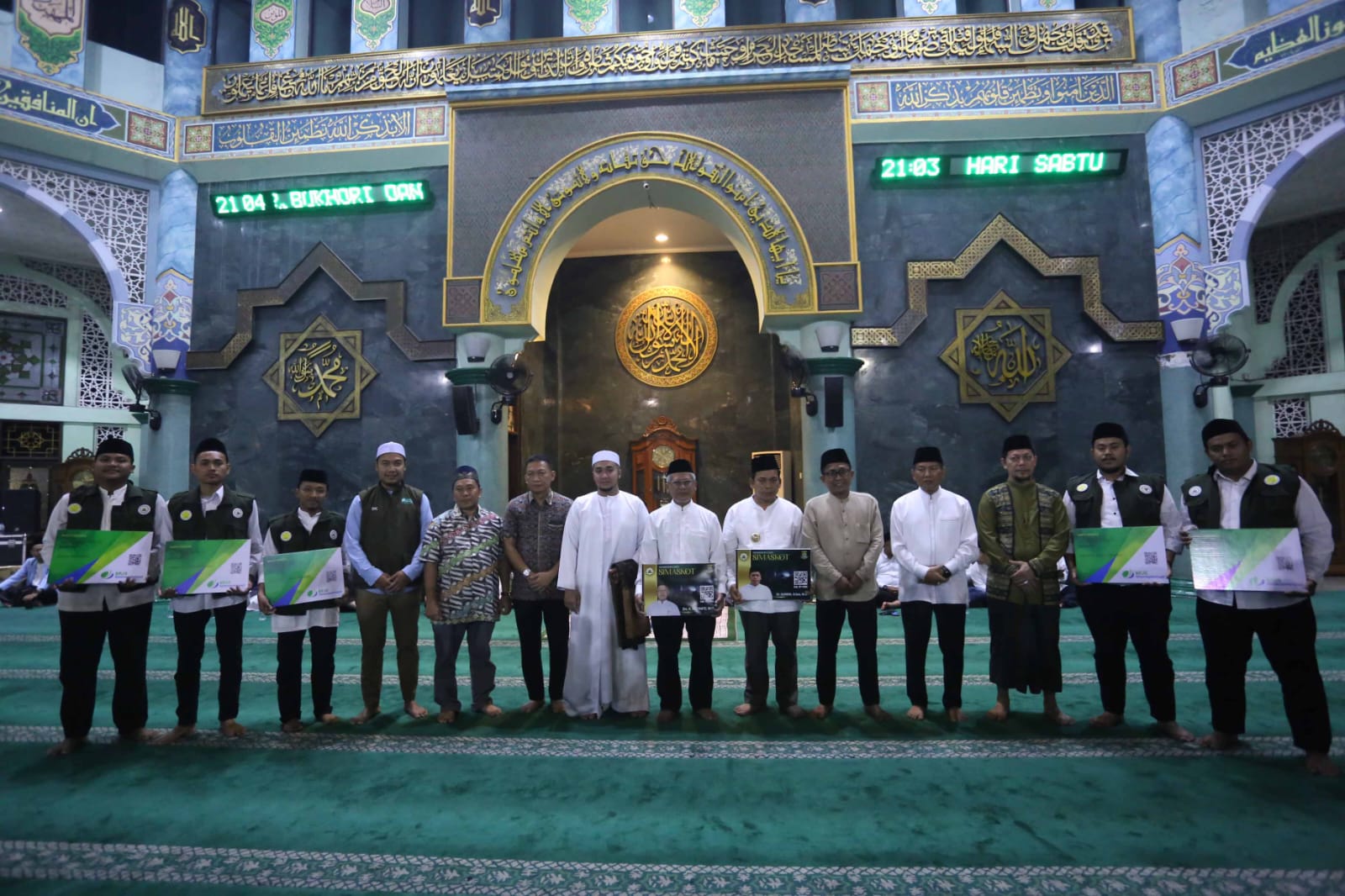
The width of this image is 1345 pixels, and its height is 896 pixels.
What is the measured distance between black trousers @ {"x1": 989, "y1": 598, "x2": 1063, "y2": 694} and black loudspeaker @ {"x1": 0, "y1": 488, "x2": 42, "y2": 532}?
1065cm

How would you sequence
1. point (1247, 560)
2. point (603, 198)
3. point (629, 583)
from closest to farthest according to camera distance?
point (1247, 560) → point (629, 583) → point (603, 198)

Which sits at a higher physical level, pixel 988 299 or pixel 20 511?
pixel 988 299

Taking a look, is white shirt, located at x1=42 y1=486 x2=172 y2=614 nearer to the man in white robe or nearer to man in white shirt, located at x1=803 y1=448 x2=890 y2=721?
the man in white robe

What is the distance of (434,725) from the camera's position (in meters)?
3.22

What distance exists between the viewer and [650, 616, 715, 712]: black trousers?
3.26 m

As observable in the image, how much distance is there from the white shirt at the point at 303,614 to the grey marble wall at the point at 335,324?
3.78m

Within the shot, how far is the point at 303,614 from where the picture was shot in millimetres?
3115

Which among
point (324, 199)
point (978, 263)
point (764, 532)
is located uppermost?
point (324, 199)

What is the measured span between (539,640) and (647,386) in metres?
6.45

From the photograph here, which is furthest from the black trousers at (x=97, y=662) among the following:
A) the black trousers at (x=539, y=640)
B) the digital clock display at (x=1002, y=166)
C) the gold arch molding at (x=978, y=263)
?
the digital clock display at (x=1002, y=166)

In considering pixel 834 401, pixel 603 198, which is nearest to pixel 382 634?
pixel 834 401

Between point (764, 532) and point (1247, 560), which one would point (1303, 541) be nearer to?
point (1247, 560)

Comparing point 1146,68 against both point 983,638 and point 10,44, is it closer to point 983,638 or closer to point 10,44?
point 983,638

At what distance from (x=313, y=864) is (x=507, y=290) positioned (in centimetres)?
569
